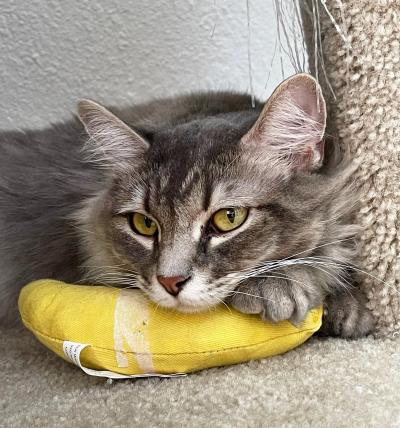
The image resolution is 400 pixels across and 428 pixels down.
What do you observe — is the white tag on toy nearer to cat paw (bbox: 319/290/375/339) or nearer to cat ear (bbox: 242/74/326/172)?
cat paw (bbox: 319/290/375/339)

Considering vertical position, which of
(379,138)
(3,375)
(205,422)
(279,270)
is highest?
(379,138)

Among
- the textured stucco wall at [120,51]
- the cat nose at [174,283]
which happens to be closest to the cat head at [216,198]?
the cat nose at [174,283]

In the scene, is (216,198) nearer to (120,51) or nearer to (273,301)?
(273,301)

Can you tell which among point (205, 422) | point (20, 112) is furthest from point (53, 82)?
point (205, 422)

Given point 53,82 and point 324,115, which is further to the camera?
point 53,82

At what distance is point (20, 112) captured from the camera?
8.55 feet

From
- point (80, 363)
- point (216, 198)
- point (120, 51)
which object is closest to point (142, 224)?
point (216, 198)

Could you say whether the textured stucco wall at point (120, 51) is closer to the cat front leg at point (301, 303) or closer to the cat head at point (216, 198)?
the cat head at point (216, 198)

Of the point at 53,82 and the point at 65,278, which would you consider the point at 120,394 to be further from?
the point at 53,82

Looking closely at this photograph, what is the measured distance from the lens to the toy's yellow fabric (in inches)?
49.1

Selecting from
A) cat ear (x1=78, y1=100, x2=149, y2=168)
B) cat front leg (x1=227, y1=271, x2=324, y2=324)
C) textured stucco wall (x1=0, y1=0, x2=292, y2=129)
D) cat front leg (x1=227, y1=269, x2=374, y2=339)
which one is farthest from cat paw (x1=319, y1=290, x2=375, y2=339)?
textured stucco wall (x1=0, y1=0, x2=292, y2=129)

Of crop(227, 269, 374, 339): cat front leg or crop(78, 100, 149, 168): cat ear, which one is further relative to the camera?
crop(78, 100, 149, 168): cat ear

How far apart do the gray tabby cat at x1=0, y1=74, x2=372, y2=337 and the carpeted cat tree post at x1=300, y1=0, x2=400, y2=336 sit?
4 cm

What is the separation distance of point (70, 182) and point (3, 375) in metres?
0.56
